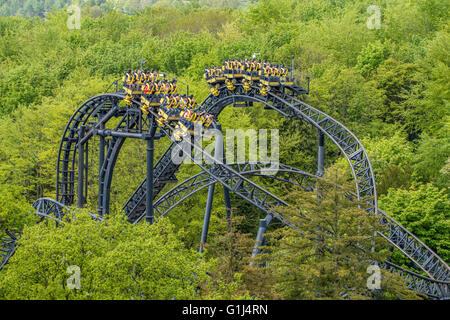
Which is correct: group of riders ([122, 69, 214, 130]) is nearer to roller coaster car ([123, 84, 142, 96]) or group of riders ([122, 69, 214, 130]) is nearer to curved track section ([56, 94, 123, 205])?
roller coaster car ([123, 84, 142, 96])

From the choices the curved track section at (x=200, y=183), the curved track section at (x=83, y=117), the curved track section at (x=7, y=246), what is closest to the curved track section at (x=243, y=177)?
the curved track section at (x=83, y=117)

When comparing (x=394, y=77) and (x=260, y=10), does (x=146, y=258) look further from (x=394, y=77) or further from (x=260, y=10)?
(x=260, y=10)

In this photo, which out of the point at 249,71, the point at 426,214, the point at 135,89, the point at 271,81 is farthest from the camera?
the point at 426,214

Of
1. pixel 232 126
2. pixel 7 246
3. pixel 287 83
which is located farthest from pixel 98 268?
→ pixel 232 126

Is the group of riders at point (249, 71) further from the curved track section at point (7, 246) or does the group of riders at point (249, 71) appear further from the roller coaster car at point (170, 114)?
the curved track section at point (7, 246)

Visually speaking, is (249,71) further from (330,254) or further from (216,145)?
(330,254)

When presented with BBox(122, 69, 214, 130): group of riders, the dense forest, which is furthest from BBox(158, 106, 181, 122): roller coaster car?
the dense forest

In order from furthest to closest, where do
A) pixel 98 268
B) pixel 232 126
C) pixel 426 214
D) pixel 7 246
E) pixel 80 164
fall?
pixel 232 126 < pixel 7 246 < pixel 80 164 < pixel 426 214 < pixel 98 268
